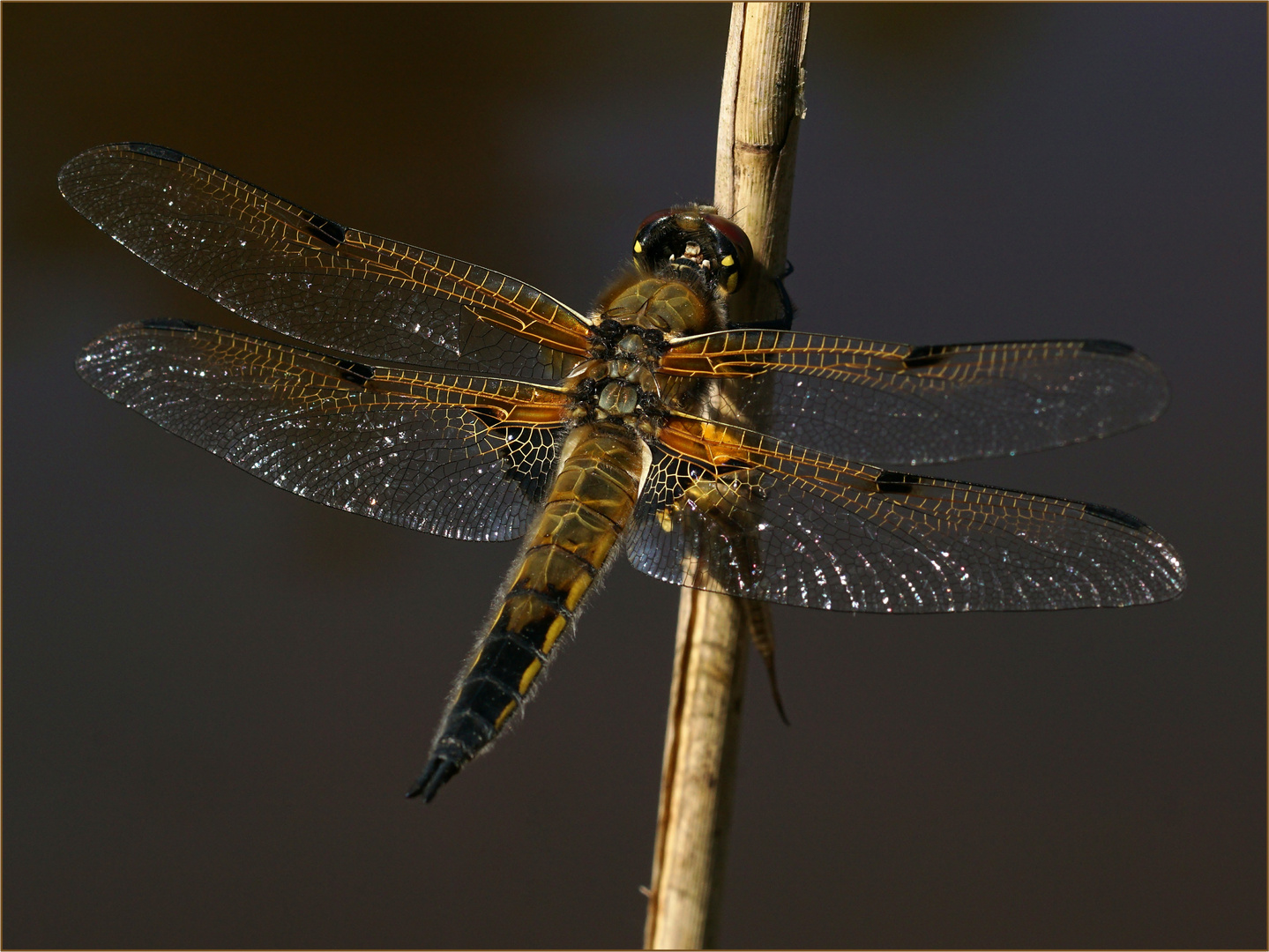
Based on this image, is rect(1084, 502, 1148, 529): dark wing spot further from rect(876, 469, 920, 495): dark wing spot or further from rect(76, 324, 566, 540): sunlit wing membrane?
rect(76, 324, 566, 540): sunlit wing membrane

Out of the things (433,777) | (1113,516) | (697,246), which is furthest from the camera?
(697,246)

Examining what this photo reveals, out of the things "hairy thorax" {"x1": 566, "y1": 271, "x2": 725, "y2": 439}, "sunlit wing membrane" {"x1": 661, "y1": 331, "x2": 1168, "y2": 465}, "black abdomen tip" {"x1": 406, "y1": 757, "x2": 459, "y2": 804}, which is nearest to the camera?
"black abdomen tip" {"x1": 406, "y1": 757, "x2": 459, "y2": 804}

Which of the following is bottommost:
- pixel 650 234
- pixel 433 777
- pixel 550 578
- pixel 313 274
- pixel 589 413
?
pixel 433 777

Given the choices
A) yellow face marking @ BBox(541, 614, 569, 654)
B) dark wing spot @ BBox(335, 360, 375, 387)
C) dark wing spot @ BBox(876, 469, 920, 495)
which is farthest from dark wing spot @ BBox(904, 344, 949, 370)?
dark wing spot @ BBox(335, 360, 375, 387)

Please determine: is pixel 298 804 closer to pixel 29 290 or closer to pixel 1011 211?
pixel 29 290

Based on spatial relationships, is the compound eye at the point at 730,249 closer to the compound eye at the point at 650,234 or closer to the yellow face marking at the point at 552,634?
the compound eye at the point at 650,234

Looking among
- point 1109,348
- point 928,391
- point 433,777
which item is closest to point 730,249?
point 928,391

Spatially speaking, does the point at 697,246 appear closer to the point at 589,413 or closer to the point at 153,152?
the point at 589,413

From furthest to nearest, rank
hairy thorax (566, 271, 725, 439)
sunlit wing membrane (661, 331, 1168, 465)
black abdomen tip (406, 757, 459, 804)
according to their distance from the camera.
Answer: hairy thorax (566, 271, 725, 439), sunlit wing membrane (661, 331, 1168, 465), black abdomen tip (406, 757, 459, 804)
